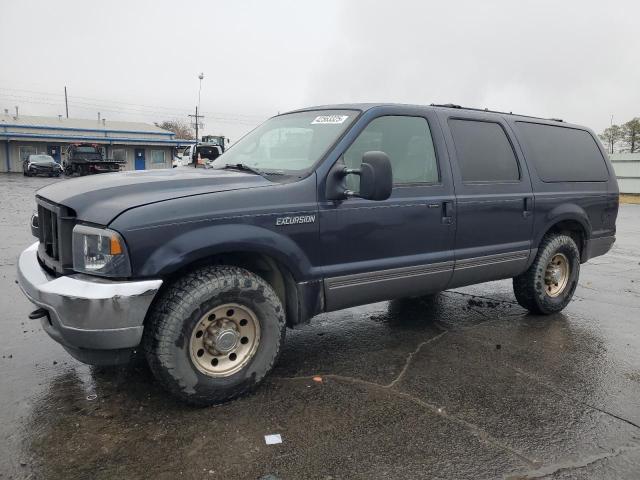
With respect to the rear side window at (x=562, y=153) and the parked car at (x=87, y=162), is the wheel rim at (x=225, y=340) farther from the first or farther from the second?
the parked car at (x=87, y=162)

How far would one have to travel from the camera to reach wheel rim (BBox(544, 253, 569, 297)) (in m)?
5.45

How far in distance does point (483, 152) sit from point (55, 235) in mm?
3543

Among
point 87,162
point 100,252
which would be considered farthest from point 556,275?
point 87,162

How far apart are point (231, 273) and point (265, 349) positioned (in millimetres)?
575

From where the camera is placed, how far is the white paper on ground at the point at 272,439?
2896mm

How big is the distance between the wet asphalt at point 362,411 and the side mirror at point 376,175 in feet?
4.52

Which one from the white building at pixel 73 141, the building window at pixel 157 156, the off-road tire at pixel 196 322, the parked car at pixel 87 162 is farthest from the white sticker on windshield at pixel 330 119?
the building window at pixel 157 156

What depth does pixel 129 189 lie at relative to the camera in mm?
3164

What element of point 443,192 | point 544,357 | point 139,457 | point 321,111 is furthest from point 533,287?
point 139,457

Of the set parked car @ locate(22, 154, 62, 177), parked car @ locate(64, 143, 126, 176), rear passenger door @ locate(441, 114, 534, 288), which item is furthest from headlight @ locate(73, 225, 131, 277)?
parked car @ locate(22, 154, 62, 177)

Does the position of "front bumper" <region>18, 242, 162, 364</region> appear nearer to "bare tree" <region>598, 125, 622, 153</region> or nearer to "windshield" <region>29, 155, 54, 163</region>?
"windshield" <region>29, 155, 54, 163</region>

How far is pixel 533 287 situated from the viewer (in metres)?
5.26

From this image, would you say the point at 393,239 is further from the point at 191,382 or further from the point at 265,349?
the point at 191,382

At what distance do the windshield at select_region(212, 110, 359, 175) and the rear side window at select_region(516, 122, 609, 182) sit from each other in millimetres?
2196
